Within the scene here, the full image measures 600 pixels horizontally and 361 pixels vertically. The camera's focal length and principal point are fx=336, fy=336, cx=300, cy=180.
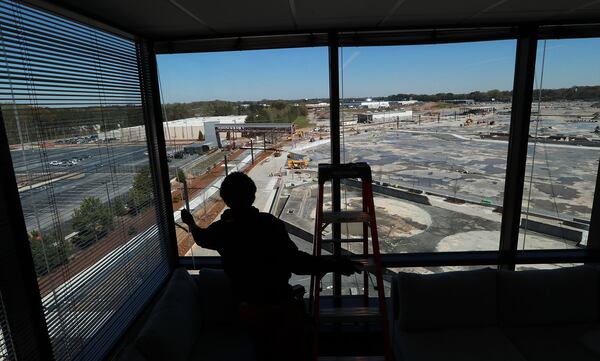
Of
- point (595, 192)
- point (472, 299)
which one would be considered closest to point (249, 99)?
point (472, 299)

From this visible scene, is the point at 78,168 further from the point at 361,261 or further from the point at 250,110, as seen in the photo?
the point at 361,261

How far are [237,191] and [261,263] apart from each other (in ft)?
1.19

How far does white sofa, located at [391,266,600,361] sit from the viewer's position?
7.75 feet

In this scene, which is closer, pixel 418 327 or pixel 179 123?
pixel 418 327

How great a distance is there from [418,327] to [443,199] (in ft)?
4.09

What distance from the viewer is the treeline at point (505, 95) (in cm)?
284

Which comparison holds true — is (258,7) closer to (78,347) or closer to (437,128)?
(437,128)

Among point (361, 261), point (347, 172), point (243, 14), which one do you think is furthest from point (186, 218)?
point (243, 14)

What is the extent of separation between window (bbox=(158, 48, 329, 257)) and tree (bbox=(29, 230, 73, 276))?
1.39 metres

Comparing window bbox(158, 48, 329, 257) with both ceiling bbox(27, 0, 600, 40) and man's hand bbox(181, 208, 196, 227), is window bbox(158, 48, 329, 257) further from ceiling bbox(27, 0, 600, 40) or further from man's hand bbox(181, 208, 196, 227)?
man's hand bbox(181, 208, 196, 227)

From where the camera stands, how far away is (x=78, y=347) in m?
1.79

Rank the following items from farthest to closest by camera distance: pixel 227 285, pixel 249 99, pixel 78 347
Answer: pixel 249 99 < pixel 227 285 < pixel 78 347

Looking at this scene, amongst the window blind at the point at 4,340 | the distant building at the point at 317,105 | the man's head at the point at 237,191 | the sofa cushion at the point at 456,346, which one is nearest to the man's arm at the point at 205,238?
the man's head at the point at 237,191

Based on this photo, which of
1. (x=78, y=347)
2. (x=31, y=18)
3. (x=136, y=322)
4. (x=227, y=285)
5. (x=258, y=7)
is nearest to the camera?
(x=31, y=18)
